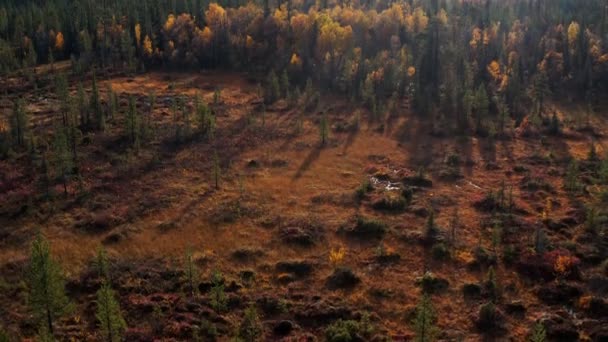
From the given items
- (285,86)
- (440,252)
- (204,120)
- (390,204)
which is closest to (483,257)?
(440,252)

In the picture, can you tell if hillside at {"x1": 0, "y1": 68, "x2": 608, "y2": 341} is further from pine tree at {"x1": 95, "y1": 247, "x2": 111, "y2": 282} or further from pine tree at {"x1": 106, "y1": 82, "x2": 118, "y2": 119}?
pine tree at {"x1": 106, "y1": 82, "x2": 118, "y2": 119}

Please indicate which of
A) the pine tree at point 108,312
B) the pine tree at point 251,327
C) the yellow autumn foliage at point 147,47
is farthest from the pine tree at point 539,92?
the pine tree at point 108,312

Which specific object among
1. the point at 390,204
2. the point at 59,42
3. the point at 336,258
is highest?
the point at 59,42

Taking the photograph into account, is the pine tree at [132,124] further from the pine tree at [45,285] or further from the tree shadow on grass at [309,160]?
the pine tree at [45,285]

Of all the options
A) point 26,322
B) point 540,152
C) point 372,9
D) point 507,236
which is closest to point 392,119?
point 540,152

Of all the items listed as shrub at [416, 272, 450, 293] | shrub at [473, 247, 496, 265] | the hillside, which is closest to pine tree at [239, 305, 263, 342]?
the hillside

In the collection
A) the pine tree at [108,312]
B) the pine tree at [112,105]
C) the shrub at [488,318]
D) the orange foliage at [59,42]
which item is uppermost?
the orange foliage at [59,42]

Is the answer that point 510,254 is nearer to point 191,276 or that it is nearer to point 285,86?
point 191,276
